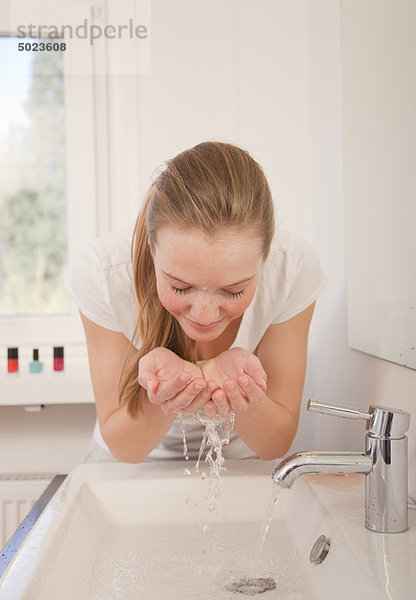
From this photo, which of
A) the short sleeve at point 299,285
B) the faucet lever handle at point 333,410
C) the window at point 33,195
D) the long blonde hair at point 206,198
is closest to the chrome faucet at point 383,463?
→ the faucet lever handle at point 333,410

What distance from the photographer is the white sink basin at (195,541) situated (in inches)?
27.8

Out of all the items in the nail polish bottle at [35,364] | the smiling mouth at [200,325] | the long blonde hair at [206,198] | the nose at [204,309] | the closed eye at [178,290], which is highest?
the long blonde hair at [206,198]

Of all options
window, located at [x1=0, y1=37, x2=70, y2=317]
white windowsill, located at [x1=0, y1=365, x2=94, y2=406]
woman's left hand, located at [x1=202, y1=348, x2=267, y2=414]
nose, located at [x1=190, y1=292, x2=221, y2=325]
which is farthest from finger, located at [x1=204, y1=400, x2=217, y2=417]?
window, located at [x1=0, y1=37, x2=70, y2=317]

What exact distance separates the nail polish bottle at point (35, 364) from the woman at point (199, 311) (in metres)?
0.32

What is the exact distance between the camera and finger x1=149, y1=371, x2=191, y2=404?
761 mm

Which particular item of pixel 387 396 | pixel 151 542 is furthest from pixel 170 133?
pixel 151 542

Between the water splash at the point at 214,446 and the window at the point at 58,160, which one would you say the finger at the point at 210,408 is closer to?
the water splash at the point at 214,446

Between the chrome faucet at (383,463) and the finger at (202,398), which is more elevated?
the finger at (202,398)

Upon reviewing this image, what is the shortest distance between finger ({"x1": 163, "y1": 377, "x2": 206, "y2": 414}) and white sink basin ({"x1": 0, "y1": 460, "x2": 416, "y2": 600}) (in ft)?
0.66

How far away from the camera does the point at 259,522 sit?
0.99 m

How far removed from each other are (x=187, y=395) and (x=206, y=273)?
0.47 ft

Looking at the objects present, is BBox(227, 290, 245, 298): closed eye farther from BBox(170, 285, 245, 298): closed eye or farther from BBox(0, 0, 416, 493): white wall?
BBox(0, 0, 416, 493): white wall

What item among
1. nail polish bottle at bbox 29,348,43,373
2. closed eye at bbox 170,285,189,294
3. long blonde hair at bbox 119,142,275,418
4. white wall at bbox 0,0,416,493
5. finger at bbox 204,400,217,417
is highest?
white wall at bbox 0,0,416,493

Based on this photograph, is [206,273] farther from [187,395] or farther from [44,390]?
[44,390]
